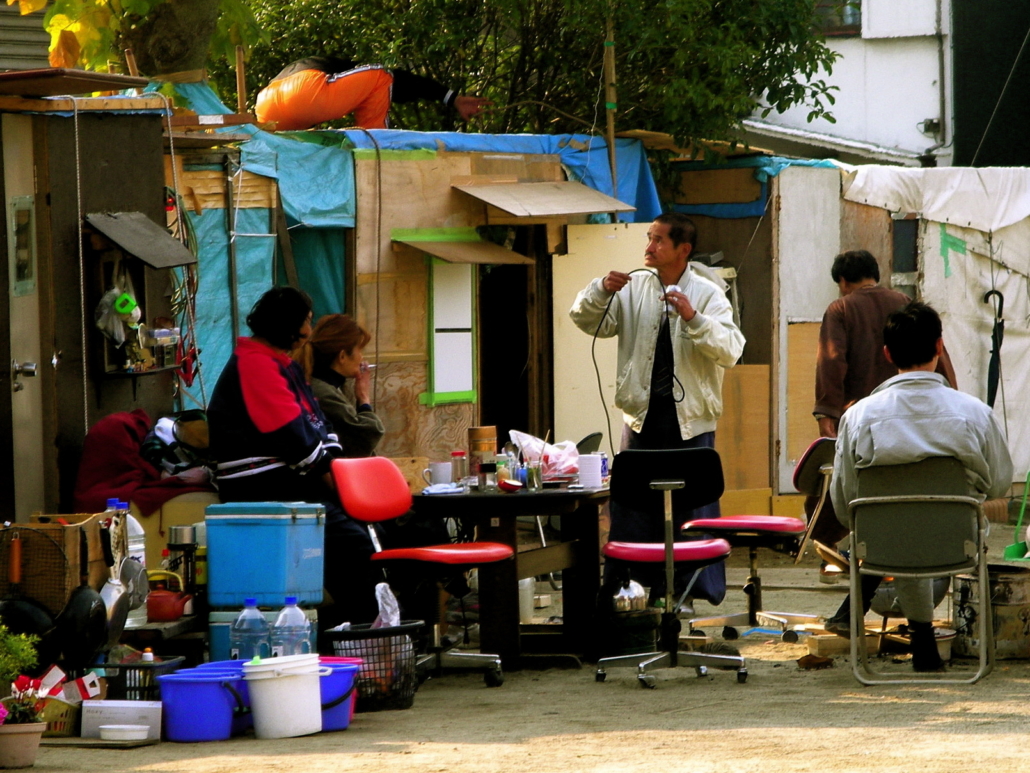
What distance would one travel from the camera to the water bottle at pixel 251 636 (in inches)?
254

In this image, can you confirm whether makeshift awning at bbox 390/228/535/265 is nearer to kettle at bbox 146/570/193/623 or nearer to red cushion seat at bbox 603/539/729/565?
red cushion seat at bbox 603/539/729/565

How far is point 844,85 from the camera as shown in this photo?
19484mm

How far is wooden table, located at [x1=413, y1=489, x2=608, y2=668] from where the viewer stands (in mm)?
7234

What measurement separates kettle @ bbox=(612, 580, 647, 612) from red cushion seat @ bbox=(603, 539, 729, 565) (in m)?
0.47

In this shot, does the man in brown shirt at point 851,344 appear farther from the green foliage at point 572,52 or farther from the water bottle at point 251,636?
the water bottle at point 251,636

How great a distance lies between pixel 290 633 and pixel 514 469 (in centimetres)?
153

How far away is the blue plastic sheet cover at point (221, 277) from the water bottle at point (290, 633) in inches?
141

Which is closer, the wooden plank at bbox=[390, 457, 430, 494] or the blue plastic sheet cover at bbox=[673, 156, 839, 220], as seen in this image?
the wooden plank at bbox=[390, 457, 430, 494]

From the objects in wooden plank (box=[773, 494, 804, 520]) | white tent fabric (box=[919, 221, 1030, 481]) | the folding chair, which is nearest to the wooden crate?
the folding chair

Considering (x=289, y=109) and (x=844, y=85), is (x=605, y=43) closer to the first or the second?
(x=289, y=109)

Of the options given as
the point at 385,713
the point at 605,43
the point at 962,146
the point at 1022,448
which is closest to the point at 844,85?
the point at 962,146

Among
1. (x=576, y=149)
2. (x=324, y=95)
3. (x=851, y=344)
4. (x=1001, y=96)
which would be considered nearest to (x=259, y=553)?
(x=851, y=344)

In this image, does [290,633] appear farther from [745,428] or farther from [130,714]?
[745,428]

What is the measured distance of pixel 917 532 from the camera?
656 centimetres
